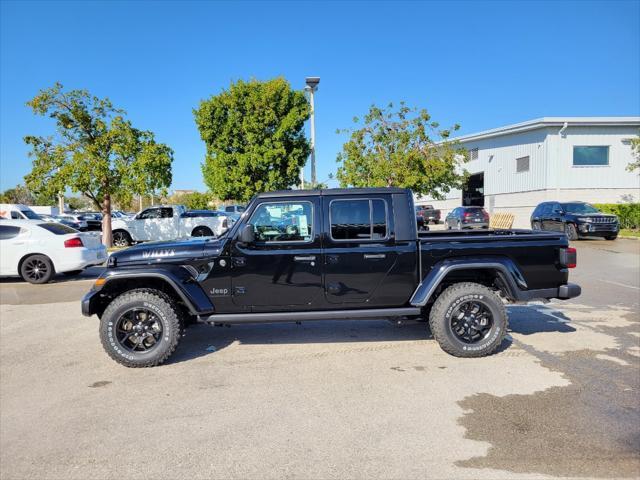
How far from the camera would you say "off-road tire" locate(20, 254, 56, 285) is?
9961mm

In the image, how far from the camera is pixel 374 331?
573 cm

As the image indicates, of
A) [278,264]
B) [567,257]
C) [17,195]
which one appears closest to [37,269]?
[278,264]

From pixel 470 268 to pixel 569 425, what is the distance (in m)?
1.82

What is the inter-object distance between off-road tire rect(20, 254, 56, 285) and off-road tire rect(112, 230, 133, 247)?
8.28 m

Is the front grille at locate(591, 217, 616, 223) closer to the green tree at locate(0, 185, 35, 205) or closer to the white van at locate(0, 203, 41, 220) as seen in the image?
the white van at locate(0, 203, 41, 220)

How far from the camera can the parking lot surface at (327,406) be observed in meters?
2.78

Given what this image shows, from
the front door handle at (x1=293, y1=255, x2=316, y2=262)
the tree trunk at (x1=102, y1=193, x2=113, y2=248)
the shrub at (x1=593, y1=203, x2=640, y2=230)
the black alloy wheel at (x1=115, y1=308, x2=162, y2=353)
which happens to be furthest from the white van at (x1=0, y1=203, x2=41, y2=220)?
the shrub at (x1=593, y1=203, x2=640, y2=230)

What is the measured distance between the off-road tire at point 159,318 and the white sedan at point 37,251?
6.44m

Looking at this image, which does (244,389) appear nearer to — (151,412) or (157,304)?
(151,412)

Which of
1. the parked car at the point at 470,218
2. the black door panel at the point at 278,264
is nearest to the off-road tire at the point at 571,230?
the parked car at the point at 470,218

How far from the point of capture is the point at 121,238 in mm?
18188

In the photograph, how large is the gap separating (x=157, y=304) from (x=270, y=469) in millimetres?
2405

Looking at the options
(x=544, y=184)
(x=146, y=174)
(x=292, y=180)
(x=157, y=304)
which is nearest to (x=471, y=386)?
(x=157, y=304)

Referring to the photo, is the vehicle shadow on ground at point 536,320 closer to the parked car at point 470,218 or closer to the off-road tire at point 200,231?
the off-road tire at point 200,231
